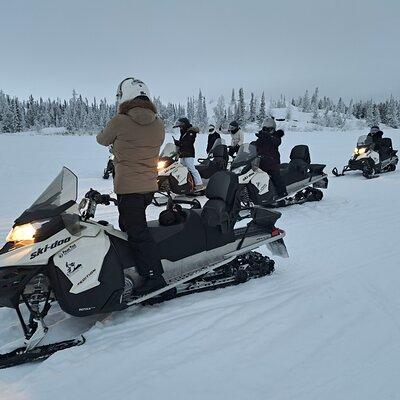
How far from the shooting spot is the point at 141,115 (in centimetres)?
326

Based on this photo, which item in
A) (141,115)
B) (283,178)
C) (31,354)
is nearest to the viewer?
(31,354)

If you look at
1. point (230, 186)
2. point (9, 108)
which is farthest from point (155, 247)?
point (9, 108)

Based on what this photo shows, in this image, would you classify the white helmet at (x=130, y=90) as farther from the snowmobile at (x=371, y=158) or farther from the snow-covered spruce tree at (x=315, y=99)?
the snow-covered spruce tree at (x=315, y=99)

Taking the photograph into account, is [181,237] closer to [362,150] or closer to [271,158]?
[271,158]

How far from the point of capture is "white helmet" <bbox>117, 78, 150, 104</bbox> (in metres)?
3.31

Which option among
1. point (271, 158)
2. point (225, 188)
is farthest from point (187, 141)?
point (225, 188)

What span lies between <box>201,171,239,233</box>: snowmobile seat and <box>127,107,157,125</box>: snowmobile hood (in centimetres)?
110

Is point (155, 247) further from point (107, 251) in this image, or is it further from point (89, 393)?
point (89, 393)

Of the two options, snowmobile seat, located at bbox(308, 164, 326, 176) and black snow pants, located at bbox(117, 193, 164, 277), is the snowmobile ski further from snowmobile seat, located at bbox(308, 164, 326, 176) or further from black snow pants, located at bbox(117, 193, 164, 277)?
snowmobile seat, located at bbox(308, 164, 326, 176)

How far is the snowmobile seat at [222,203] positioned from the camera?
12.8 feet

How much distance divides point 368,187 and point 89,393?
9.10m

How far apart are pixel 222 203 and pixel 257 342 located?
1.39m

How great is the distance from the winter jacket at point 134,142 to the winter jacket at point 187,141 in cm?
510

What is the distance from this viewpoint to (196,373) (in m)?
2.71
